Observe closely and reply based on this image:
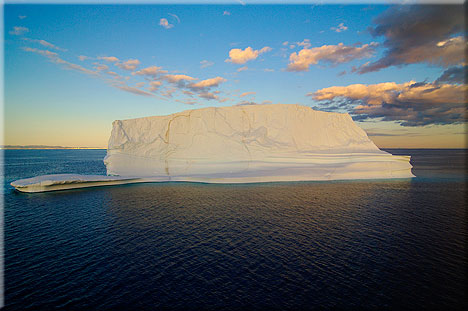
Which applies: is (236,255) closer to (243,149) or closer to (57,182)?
(243,149)

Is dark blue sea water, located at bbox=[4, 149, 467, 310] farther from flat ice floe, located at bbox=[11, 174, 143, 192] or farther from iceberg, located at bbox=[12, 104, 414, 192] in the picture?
iceberg, located at bbox=[12, 104, 414, 192]

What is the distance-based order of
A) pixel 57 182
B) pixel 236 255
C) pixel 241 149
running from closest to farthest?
1. pixel 236 255
2. pixel 57 182
3. pixel 241 149

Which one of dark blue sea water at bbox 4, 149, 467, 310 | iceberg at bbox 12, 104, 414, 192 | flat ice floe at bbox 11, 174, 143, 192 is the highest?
iceberg at bbox 12, 104, 414, 192

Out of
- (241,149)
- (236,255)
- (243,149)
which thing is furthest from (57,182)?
(236,255)

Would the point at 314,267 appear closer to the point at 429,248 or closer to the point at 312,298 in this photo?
the point at 312,298

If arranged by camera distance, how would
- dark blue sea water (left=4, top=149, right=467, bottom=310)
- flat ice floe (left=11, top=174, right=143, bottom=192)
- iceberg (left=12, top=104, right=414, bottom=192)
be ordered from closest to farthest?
dark blue sea water (left=4, top=149, right=467, bottom=310)
flat ice floe (left=11, top=174, right=143, bottom=192)
iceberg (left=12, top=104, right=414, bottom=192)

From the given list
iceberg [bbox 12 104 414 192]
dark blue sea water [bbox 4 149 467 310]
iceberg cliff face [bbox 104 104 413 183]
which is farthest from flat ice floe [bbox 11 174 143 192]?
Answer: iceberg cliff face [bbox 104 104 413 183]
